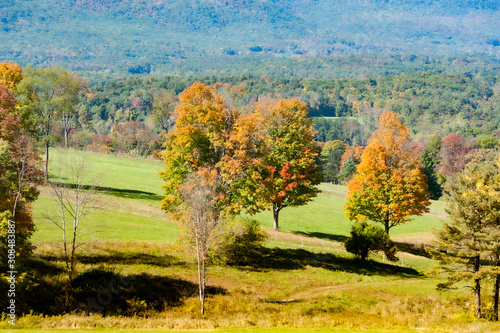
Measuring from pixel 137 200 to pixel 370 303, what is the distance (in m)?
36.0

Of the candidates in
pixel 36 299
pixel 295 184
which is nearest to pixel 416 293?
pixel 295 184

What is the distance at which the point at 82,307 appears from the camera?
26.4 metres

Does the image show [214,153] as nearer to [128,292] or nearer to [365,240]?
[128,292]

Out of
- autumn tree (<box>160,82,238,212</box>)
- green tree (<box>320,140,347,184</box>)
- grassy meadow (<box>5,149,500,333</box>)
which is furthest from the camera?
green tree (<box>320,140,347,184</box>)

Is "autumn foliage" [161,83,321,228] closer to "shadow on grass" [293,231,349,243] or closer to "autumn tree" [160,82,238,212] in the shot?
"autumn tree" [160,82,238,212]

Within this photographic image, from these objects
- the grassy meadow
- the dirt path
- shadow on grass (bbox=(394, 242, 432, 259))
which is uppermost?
the grassy meadow

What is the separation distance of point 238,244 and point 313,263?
8343 mm

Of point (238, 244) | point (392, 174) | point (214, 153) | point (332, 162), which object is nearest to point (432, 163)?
point (332, 162)

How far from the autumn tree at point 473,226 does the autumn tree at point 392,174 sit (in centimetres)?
1854

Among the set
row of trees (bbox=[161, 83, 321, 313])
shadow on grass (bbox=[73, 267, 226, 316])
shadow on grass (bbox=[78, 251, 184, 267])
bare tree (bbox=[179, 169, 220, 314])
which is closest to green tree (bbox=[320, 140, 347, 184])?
row of trees (bbox=[161, 83, 321, 313])

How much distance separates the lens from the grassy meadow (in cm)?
2538

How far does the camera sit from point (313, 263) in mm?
40281

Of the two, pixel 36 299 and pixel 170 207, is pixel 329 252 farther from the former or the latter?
pixel 36 299

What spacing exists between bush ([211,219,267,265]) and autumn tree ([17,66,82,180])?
2727cm
